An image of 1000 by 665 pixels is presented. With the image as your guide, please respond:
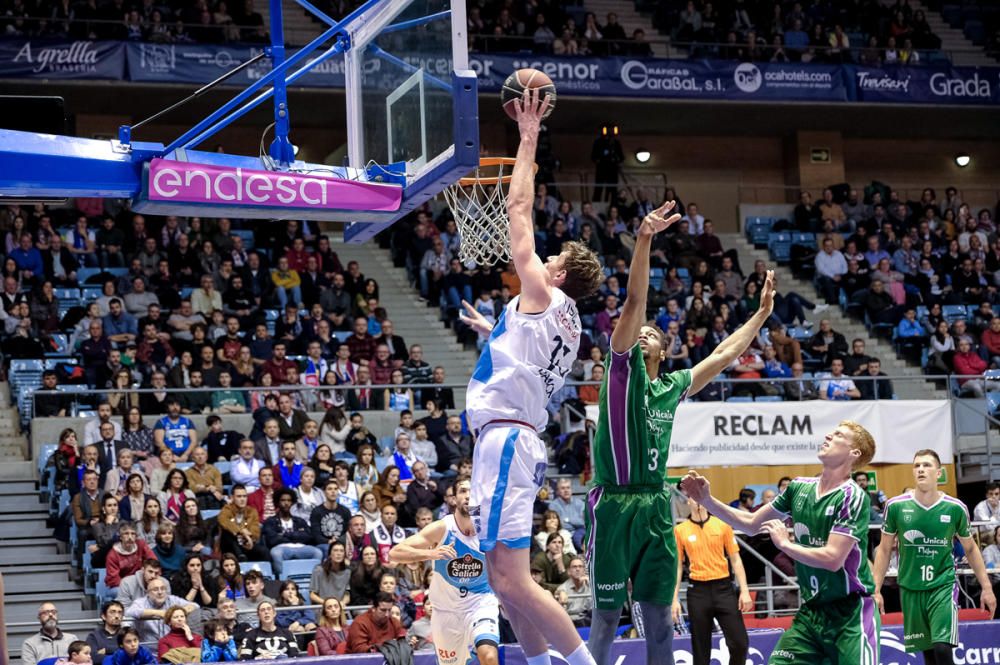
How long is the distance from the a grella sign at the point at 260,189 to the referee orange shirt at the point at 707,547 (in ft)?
17.5

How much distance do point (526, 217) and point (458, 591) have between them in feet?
17.4

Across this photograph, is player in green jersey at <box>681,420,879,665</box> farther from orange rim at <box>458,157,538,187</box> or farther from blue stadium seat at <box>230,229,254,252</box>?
blue stadium seat at <box>230,229,254,252</box>

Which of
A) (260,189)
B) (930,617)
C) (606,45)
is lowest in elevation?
(930,617)

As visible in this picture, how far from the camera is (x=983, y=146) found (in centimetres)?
3341

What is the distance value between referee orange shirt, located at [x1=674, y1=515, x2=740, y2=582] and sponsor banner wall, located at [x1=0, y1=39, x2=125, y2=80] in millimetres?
14652

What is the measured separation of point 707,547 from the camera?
12.7 metres

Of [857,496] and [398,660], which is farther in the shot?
[398,660]

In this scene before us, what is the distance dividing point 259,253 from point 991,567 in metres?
12.2

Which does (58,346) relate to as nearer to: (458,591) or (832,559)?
(458,591)

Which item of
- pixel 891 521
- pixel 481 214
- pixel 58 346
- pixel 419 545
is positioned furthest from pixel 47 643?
pixel 891 521

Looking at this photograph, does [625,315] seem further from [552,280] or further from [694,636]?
[694,636]

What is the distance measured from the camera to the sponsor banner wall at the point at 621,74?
22734 mm

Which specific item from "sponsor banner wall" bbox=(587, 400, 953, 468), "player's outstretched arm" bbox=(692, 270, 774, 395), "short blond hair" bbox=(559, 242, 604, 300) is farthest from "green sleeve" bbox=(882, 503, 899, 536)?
"sponsor banner wall" bbox=(587, 400, 953, 468)

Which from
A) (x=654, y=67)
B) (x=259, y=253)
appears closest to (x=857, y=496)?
(x=259, y=253)
